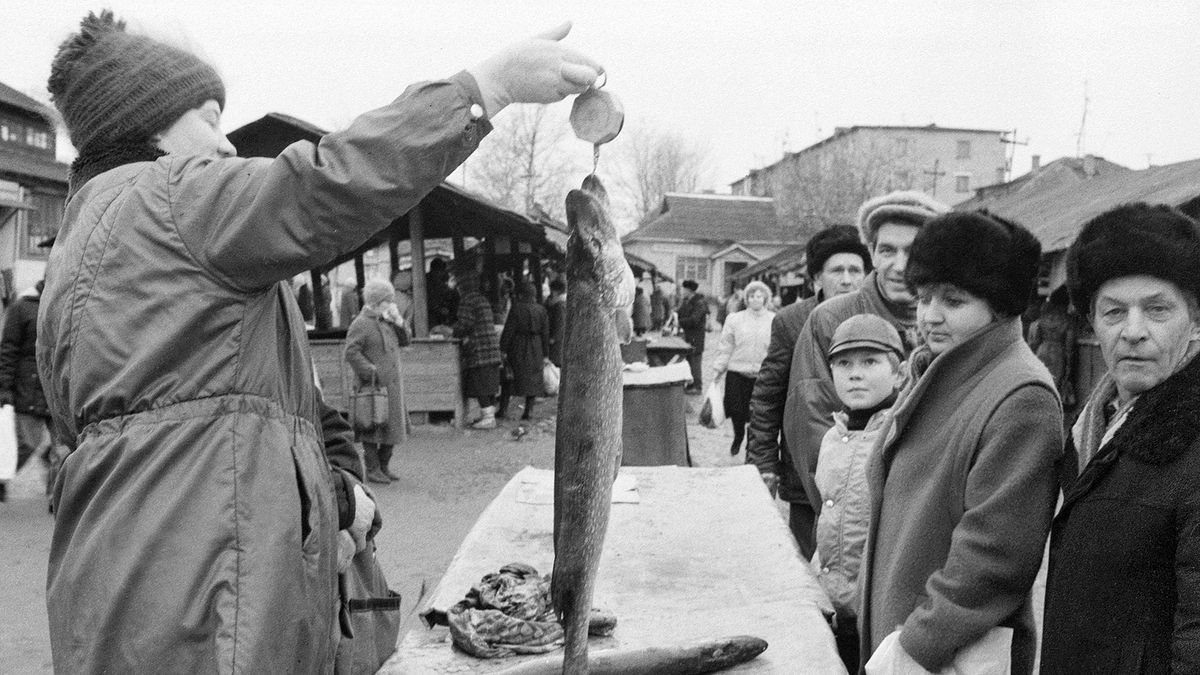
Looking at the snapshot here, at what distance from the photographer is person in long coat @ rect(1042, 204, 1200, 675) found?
7.34ft

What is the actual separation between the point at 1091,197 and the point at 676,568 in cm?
1418

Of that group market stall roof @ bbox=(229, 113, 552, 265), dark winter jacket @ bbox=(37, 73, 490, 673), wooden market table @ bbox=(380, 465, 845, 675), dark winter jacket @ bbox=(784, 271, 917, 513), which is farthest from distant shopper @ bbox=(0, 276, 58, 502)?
dark winter jacket @ bbox=(37, 73, 490, 673)

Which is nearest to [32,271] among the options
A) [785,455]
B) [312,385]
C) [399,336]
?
[399,336]

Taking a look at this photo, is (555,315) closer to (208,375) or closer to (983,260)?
(983,260)

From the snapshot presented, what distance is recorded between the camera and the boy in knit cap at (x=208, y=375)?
1694mm

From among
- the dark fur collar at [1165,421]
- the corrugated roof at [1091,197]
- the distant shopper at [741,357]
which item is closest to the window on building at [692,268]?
the corrugated roof at [1091,197]

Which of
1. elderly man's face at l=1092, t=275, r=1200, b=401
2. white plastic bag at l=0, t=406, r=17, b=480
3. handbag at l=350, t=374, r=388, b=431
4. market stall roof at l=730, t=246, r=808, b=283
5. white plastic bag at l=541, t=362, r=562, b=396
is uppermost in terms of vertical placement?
elderly man's face at l=1092, t=275, r=1200, b=401

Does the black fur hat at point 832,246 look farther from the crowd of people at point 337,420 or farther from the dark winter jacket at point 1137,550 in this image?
the dark winter jacket at point 1137,550

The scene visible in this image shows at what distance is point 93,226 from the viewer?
1.84 m

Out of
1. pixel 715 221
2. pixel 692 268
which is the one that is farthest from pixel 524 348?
pixel 715 221

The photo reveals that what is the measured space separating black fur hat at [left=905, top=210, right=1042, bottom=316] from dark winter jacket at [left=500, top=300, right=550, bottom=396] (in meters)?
11.6

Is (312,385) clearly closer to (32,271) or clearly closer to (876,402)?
(876,402)

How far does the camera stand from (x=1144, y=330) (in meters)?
2.49

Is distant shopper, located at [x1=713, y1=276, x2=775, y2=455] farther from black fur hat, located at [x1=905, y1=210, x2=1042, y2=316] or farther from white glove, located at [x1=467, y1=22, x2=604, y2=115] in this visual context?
white glove, located at [x1=467, y1=22, x2=604, y2=115]
